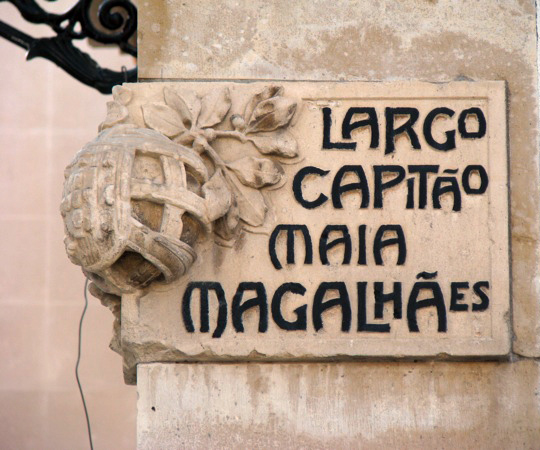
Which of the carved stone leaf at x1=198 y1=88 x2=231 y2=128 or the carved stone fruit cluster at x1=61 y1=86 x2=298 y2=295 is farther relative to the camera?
the carved stone leaf at x1=198 y1=88 x2=231 y2=128

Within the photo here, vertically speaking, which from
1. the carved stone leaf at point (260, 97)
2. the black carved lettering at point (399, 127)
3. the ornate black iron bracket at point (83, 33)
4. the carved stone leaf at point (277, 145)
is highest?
the ornate black iron bracket at point (83, 33)

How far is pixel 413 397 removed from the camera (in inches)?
141

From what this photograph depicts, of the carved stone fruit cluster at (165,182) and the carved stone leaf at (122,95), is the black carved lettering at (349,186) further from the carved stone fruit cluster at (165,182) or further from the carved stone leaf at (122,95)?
the carved stone leaf at (122,95)

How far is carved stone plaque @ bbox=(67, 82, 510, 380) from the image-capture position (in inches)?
141

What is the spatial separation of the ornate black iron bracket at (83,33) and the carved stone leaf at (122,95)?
1221 millimetres

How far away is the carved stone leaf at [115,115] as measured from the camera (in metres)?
3.63

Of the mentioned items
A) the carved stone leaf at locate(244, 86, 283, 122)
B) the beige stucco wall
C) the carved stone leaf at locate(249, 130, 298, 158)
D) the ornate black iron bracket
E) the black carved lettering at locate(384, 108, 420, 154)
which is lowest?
the beige stucco wall

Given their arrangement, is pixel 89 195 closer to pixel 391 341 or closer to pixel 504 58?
pixel 391 341

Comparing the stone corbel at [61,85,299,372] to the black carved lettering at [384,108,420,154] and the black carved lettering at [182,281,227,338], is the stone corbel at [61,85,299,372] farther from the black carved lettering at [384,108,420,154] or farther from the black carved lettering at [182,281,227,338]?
the black carved lettering at [384,108,420,154]

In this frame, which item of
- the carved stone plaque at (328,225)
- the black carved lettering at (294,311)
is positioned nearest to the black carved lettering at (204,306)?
the carved stone plaque at (328,225)

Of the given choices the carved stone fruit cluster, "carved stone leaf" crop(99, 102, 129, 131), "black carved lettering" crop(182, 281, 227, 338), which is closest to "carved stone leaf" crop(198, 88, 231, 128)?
the carved stone fruit cluster

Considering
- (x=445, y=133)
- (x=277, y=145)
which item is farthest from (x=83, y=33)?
(x=445, y=133)

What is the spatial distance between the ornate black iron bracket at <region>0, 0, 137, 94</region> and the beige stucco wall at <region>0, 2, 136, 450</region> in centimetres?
217

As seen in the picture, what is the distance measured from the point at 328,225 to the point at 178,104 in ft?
1.72
